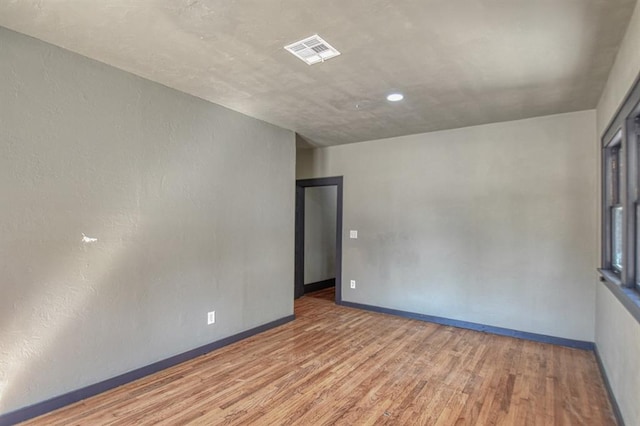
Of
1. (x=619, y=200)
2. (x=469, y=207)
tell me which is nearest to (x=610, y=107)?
Result: (x=619, y=200)

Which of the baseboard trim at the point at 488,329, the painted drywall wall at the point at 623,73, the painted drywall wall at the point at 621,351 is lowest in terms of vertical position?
the baseboard trim at the point at 488,329

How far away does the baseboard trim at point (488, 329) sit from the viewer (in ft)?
11.7

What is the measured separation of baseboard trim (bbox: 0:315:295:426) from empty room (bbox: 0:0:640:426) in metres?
0.01

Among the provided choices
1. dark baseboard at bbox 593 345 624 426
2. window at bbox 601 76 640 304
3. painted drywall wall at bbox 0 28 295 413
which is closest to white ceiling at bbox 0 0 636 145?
painted drywall wall at bbox 0 28 295 413

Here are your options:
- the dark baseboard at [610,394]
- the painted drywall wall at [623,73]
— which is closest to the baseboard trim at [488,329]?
the dark baseboard at [610,394]

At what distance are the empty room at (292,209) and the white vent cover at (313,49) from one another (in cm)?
3

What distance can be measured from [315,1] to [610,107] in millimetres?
2479

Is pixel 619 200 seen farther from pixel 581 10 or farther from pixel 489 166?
pixel 581 10

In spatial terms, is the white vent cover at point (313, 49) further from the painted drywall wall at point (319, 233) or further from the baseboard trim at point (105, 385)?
the painted drywall wall at point (319, 233)

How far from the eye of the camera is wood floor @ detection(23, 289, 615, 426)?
7.47 ft

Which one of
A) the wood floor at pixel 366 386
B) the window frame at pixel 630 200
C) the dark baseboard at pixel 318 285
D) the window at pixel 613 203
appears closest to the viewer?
the window frame at pixel 630 200

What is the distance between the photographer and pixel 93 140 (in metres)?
2.54

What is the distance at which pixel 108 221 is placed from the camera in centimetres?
261

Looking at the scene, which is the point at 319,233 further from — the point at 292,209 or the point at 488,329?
the point at 488,329
